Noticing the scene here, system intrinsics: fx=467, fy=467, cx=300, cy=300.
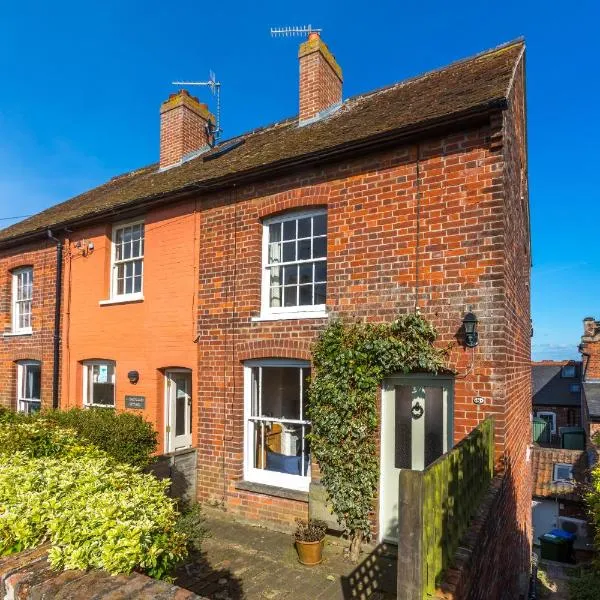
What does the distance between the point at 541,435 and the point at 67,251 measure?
33.9m

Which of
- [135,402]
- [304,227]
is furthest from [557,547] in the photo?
[304,227]

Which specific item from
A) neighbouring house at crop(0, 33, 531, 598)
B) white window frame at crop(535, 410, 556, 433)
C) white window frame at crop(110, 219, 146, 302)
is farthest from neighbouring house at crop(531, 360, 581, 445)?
white window frame at crop(110, 219, 146, 302)

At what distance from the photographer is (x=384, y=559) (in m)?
6.78

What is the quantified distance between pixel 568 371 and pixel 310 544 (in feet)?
124

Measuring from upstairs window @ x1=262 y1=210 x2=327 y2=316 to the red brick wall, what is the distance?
22.9 feet

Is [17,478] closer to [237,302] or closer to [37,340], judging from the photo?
[237,302]

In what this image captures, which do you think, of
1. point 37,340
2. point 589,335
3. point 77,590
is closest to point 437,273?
point 77,590

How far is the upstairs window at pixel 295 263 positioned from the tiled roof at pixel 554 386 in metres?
33.5

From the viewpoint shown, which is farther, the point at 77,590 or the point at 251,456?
the point at 251,456

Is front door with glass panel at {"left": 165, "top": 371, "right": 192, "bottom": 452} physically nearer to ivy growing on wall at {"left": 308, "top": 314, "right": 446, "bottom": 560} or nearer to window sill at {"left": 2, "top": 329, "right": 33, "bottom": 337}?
ivy growing on wall at {"left": 308, "top": 314, "right": 446, "bottom": 560}

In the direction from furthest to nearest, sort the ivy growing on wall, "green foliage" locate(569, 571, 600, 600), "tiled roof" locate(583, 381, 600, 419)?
"tiled roof" locate(583, 381, 600, 419) → "green foliage" locate(569, 571, 600, 600) → the ivy growing on wall

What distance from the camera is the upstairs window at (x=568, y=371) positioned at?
123 ft

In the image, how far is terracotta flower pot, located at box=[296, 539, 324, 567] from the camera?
6.66 meters

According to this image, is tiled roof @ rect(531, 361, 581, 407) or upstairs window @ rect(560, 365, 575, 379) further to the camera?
upstairs window @ rect(560, 365, 575, 379)
